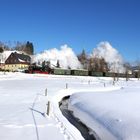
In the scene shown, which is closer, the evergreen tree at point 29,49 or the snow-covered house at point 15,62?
the snow-covered house at point 15,62

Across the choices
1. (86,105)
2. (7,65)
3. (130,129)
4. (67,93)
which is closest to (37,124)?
(130,129)

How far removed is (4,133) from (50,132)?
2.44 m

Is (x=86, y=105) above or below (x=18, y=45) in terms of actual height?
below

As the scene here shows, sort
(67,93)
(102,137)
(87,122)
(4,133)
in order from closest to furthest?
(4,133) → (102,137) → (87,122) → (67,93)

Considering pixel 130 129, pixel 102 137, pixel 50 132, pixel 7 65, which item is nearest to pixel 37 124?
pixel 50 132

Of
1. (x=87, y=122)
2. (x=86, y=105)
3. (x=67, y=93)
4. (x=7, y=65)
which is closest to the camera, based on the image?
(x=87, y=122)

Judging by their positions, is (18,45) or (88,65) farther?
(18,45)

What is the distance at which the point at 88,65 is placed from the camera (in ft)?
465

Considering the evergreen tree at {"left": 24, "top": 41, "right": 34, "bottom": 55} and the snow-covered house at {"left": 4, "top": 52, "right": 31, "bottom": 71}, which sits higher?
the evergreen tree at {"left": 24, "top": 41, "right": 34, "bottom": 55}

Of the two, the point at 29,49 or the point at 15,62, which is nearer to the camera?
the point at 15,62

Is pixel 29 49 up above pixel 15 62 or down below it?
above

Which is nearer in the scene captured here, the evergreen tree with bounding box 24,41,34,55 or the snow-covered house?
the snow-covered house

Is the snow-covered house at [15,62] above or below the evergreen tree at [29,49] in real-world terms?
below

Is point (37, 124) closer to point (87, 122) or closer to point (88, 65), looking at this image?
point (87, 122)
